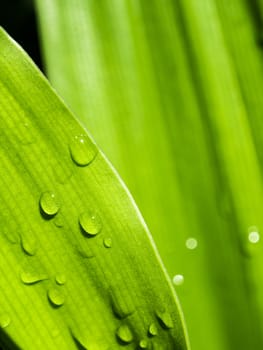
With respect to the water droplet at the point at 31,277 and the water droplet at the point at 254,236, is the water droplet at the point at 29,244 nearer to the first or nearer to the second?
the water droplet at the point at 31,277

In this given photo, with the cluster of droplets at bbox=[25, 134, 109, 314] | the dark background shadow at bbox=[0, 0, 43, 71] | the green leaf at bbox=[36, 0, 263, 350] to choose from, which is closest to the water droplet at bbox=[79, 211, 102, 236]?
the cluster of droplets at bbox=[25, 134, 109, 314]

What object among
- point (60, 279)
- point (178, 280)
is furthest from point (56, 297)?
point (178, 280)

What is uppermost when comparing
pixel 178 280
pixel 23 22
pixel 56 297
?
pixel 23 22

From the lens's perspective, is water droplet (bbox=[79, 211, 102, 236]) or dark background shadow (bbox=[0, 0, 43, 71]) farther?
dark background shadow (bbox=[0, 0, 43, 71])

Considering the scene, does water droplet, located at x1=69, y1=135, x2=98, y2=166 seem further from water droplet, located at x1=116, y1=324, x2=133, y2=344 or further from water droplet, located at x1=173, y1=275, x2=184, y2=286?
water droplet, located at x1=173, y1=275, x2=184, y2=286

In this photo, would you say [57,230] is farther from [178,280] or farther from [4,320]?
[178,280]
